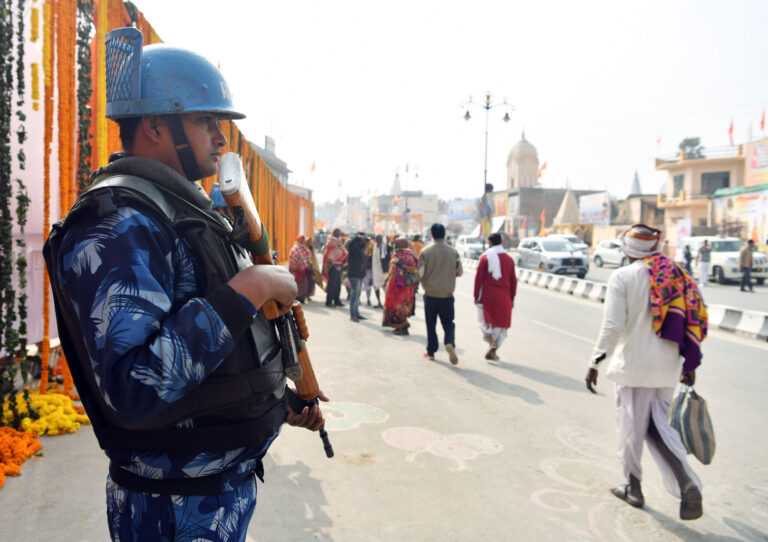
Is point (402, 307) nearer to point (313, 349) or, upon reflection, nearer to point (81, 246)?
point (313, 349)

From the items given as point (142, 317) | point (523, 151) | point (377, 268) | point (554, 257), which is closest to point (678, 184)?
point (554, 257)

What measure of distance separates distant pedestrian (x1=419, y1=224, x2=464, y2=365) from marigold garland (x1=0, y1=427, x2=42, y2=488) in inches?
185

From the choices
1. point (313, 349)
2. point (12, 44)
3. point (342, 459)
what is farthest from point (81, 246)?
point (313, 349)

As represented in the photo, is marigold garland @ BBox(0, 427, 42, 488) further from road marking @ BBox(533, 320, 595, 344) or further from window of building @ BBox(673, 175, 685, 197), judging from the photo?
window of building @ BBox(673, 175, 685, 197)

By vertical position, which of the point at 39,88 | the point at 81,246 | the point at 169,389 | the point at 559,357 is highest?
the point at 39,88

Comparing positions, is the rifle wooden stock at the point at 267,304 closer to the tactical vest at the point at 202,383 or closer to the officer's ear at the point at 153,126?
the tactical vest at the point at 202,383

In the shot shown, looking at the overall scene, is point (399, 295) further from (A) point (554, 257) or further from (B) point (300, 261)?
(A) point (554, 257)

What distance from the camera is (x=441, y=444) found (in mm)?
4375

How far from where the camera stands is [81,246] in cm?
117

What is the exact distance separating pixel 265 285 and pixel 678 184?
50.5m

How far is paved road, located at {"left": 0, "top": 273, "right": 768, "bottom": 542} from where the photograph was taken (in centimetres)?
312

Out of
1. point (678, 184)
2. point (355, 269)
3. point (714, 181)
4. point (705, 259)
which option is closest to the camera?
point (355, 269)

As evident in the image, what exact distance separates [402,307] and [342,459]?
5310mm

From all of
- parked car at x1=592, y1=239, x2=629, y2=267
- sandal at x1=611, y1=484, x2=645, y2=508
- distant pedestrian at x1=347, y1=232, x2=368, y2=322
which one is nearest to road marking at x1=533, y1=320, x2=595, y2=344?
distant pedestrian at x1=347, y1=232, x2=368, y2=322
